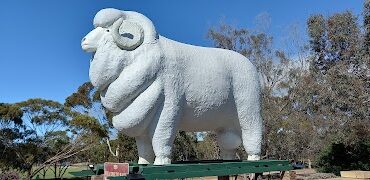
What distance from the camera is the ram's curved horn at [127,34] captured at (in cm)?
582

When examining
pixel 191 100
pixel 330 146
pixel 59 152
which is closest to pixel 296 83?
pixel 330 146

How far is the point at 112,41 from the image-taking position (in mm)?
5879

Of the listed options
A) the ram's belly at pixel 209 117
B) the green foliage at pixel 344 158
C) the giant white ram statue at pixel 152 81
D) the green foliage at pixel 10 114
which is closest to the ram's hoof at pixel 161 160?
the giant white ram statue at pixel 152 81

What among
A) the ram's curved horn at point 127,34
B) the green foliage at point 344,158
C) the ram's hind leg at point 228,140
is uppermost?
the ram's curved horn at point 127,34

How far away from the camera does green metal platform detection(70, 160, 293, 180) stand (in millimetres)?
4953

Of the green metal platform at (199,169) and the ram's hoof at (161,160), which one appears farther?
the ram's hoof at (161,160)

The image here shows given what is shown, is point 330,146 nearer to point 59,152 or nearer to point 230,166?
point 59,152

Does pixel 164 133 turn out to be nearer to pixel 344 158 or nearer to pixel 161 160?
pixel 161 160

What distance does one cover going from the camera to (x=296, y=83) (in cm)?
2227

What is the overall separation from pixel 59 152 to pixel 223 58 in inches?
897

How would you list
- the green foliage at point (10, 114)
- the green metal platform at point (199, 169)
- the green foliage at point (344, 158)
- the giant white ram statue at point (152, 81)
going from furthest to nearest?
the green foliage at point (10, 114), the green foliage at point (344, 158), the giant white ram statue at point (152, 81), the green metal platform at point (199, 169)

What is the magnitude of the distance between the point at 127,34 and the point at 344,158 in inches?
793

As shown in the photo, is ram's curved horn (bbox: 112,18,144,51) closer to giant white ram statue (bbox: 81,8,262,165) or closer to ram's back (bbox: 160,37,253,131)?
giant white ram statue (bbox: 81,8,262,165)

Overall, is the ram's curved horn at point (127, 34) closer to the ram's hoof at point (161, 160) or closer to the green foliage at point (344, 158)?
the ram's hoof at point (161, 160)
